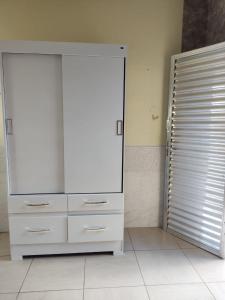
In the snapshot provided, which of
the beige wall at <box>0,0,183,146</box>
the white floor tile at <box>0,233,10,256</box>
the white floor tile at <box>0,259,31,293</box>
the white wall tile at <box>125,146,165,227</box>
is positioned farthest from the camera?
the white wall tile at <box>125,146,165,227</box>

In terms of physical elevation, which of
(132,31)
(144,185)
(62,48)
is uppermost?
(132,31)

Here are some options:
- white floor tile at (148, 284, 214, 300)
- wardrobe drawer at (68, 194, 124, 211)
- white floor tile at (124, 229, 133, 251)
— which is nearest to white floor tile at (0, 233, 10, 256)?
wardrobe drawer at (68, 194, 124, 211)

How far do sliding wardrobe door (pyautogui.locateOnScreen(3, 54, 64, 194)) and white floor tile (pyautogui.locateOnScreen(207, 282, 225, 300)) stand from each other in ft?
4.78

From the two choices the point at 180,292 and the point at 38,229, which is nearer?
the point at 180,292

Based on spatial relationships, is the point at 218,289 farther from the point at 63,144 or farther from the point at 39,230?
the point at 63,144

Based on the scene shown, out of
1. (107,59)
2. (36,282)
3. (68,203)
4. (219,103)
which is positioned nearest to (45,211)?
(68,203)

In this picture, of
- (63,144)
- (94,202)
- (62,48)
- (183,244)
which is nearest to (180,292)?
(183,244)

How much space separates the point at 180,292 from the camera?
1.79m

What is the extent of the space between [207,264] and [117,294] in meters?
0.91

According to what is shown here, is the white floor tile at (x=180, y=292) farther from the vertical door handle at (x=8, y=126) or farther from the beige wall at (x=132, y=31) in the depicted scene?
the vertical door handle at (x=8, y=126)

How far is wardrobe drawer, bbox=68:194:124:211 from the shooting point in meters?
2.13

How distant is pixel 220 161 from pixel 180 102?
2.41 feet

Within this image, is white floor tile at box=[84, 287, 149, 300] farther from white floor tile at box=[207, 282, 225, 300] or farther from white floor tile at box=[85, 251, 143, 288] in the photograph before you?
white floor tile at box=[207, 282, 225, 300]

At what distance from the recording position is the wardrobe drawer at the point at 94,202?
213 cm
